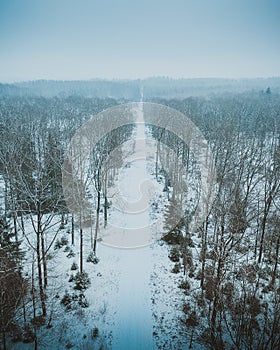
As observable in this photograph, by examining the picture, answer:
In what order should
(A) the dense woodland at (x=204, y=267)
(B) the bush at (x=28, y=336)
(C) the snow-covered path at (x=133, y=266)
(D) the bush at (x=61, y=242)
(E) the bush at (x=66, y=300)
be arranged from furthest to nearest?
(D) the bush at (x=61, y=242) → (E) the bush at (x=66, y=300) → (C) the snow-covered path at (x=133, y=266) → (B) the bush at (x=28, y=336) → (A) the dense woodland at (x=204, y=267)

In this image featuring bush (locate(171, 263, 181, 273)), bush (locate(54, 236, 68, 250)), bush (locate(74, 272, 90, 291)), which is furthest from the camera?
bush (locate(54, 236, 68, 250))

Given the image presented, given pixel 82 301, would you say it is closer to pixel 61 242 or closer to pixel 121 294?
pixel 121 294

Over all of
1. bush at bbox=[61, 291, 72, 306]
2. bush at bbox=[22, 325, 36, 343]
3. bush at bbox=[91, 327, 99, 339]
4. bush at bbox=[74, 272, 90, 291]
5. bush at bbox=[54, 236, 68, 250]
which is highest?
bush at bbox=[54, 236, 68, 250]

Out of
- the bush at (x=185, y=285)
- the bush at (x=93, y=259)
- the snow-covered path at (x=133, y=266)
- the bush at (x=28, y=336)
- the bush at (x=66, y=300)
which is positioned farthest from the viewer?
the bush at (x=93, y=259)

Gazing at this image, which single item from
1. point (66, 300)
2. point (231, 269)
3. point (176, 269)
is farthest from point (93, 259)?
point (231, 269)

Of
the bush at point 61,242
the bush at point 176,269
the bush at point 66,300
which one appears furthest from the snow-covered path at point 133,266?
the bush at point 61,242

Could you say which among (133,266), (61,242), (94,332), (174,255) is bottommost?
(94,332)

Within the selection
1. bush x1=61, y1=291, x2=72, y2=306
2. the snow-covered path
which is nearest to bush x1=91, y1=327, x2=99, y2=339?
the snow-covered path

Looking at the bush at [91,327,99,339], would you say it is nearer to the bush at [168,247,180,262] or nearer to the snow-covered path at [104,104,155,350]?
the snow-covered path at [104,104,155,350]

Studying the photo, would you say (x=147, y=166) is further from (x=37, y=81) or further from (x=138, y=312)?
(x=37, y=81)

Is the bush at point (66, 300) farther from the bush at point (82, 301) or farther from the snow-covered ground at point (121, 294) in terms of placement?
the bush at point (82, 301)

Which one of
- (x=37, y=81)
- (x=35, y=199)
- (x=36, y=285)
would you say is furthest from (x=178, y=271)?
(x=37, y=81)
